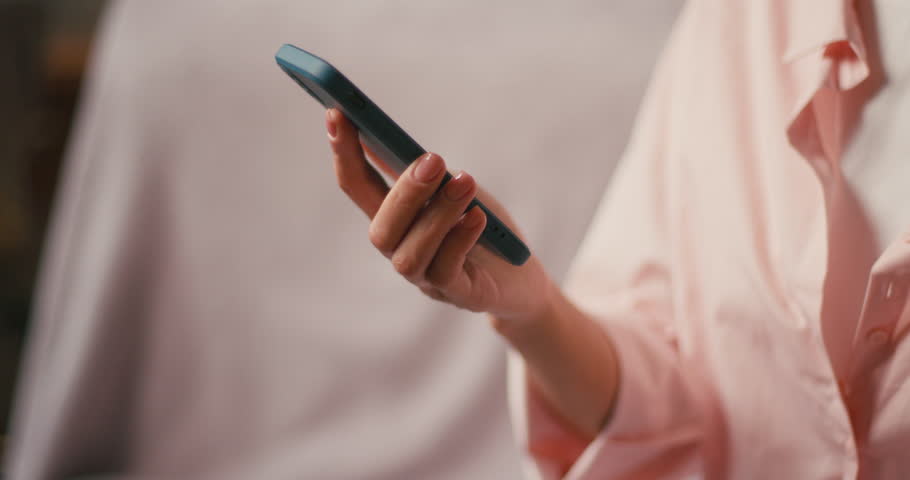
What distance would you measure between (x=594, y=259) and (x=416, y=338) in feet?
1.30

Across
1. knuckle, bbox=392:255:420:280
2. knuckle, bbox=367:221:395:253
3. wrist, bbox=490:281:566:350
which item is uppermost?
knuckle, bbox=367:221:395:253

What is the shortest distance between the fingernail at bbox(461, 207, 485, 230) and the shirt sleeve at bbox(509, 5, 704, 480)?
22 cm

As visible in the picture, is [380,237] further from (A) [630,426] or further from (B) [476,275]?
(A) [630,426]

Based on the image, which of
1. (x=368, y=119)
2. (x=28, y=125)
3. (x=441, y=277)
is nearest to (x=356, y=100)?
(x=368, y=119)

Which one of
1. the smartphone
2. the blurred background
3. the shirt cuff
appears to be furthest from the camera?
the blurred background

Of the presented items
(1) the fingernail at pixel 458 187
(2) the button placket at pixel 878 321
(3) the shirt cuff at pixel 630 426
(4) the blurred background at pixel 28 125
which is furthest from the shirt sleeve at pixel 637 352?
(4) the blurred background at pixel 28 125

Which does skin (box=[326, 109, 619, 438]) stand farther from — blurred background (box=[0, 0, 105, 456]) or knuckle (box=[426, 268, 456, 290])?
blurred background (box=[0, 0, 105, 456])

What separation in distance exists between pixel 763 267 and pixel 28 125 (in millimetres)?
1477

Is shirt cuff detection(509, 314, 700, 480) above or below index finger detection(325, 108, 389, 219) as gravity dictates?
below

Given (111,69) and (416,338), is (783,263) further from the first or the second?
(111,69)

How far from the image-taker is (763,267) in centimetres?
55

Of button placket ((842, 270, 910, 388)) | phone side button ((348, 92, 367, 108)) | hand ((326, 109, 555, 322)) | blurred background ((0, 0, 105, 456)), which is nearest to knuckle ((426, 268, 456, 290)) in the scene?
hand ((326, 109, 555, 322))

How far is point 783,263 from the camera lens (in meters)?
0.54

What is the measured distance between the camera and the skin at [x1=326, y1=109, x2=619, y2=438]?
0.40 meters
